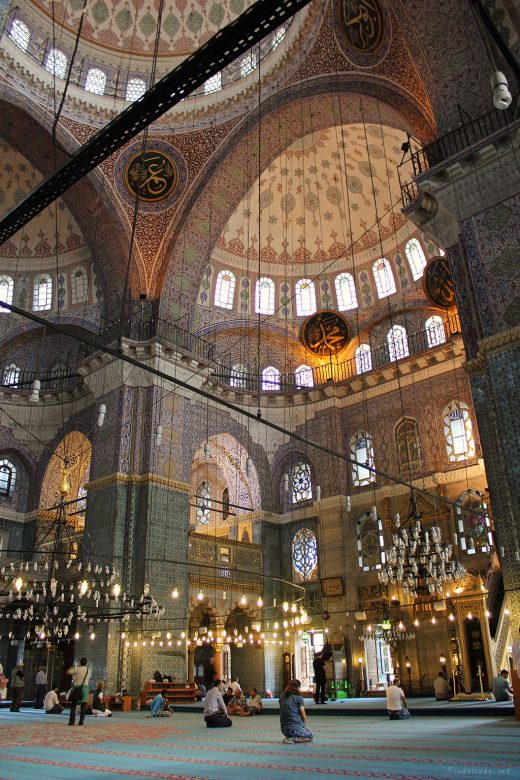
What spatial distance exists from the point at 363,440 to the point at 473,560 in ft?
13.7

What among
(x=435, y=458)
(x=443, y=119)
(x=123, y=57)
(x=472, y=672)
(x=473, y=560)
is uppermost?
(x=123, y=57)

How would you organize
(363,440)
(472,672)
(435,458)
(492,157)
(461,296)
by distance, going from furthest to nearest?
1. (363,440)
2. (435,458)
3. (472,672)
4. (461,296)
5. (492,157)

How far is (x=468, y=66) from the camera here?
9898 mm

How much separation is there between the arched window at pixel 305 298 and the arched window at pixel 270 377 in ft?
5.86

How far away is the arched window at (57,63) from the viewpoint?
47.2 feet

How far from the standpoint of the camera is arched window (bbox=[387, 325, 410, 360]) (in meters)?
16.7

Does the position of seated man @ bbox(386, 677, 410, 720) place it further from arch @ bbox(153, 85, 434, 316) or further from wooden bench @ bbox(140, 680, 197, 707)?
arch @ bbox(153, 85, 434, 316)

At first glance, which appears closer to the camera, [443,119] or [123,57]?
[443,119]

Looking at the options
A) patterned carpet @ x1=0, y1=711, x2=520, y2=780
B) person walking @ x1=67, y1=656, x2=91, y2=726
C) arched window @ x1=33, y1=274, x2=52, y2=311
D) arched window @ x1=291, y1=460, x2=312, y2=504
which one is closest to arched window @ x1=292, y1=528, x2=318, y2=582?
arched window @ x1=291, y1=460, x2=312, y2=504

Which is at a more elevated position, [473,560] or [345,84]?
[345,84]

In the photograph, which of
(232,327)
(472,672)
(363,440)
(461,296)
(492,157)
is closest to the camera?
(492,157)

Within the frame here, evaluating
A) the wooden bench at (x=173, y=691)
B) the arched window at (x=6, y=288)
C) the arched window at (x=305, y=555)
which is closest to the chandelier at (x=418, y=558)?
the wooden bench at (x=173, y=691)

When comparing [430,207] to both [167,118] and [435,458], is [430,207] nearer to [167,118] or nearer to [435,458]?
[435,458]

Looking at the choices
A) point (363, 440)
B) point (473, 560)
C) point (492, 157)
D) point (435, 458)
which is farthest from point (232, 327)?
point (492, 157)
